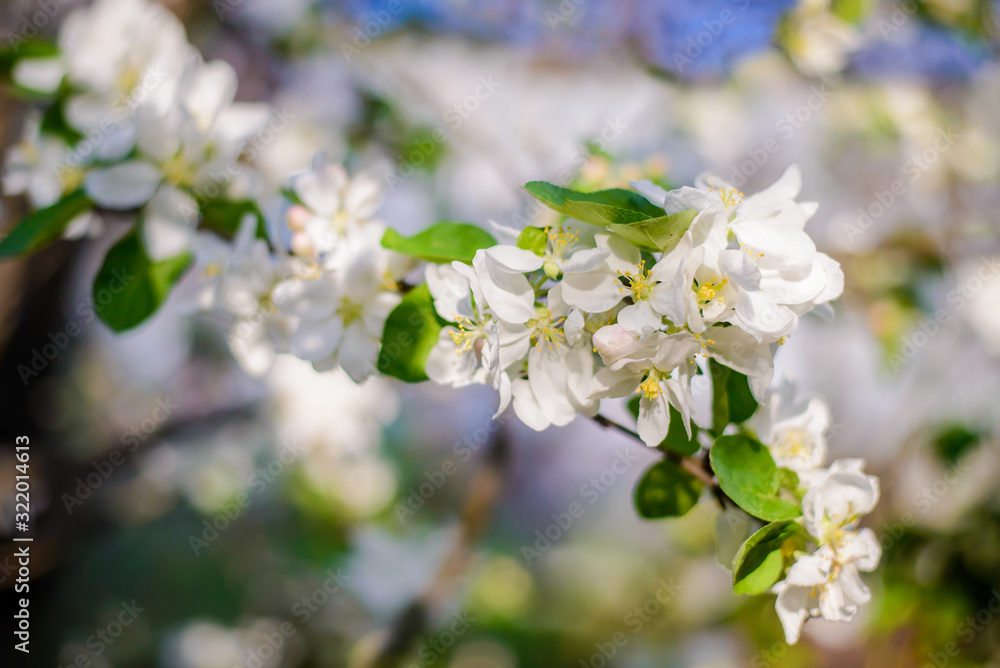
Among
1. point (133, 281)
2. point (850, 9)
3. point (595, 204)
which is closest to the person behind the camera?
point (595, 204)

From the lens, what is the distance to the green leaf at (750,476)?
0.55 meters

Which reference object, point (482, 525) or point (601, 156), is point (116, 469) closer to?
point (482, 525)

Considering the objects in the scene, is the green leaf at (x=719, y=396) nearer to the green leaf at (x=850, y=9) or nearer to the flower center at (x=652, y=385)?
the flower center at (x=652, y=385)

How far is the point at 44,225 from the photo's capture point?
31.9 inches

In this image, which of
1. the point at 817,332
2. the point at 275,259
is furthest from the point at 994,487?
the point at 275,259

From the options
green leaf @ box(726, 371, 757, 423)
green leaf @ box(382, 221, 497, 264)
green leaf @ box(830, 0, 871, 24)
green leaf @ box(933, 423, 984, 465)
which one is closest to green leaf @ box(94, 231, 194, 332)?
green leaf @ box(382, 221, 497, 264)

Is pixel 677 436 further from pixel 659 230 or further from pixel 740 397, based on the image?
pixel 659 230

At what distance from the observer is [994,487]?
1689 millimetres

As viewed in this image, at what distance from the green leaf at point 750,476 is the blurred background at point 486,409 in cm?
19

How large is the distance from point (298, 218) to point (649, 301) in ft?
1.60

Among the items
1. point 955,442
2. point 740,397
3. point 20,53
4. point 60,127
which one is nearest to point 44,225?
Result: point 60,127

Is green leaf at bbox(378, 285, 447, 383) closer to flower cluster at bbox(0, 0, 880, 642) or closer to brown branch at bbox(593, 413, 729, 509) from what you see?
flower cluster at bbox(0, 0, 880, 642)

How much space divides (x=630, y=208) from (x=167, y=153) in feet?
2.04

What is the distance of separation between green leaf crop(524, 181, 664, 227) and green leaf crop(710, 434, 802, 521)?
218 millimetres
